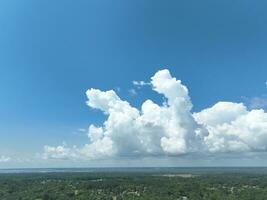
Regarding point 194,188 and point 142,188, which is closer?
point 194,188

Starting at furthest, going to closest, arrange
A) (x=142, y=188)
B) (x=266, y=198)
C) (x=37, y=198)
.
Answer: (x=142, y=188) → (x=37, y=198) → (x=266, y=198)

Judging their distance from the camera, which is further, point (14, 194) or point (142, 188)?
point (142, 188)

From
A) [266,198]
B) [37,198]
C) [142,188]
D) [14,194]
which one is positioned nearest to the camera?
[266,198]

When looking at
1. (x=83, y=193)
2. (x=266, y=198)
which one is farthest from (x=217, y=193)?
(x=83, y=193)

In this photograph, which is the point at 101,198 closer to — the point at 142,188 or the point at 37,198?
the point at 37,198

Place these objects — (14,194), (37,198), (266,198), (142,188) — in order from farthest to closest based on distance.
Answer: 1. (142,188)
2. (14,194)
3. (37,198)
4. (266,198)

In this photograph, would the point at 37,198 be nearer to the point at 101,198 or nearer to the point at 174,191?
the point at 101,198

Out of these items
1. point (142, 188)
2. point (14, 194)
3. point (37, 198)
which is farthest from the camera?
point (142, 188)

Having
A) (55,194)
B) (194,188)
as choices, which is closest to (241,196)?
(194,188)

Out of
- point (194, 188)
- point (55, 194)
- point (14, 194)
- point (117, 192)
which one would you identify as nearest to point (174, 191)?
point (194, 188)

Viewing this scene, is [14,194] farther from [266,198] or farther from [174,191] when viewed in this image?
[266,198]
